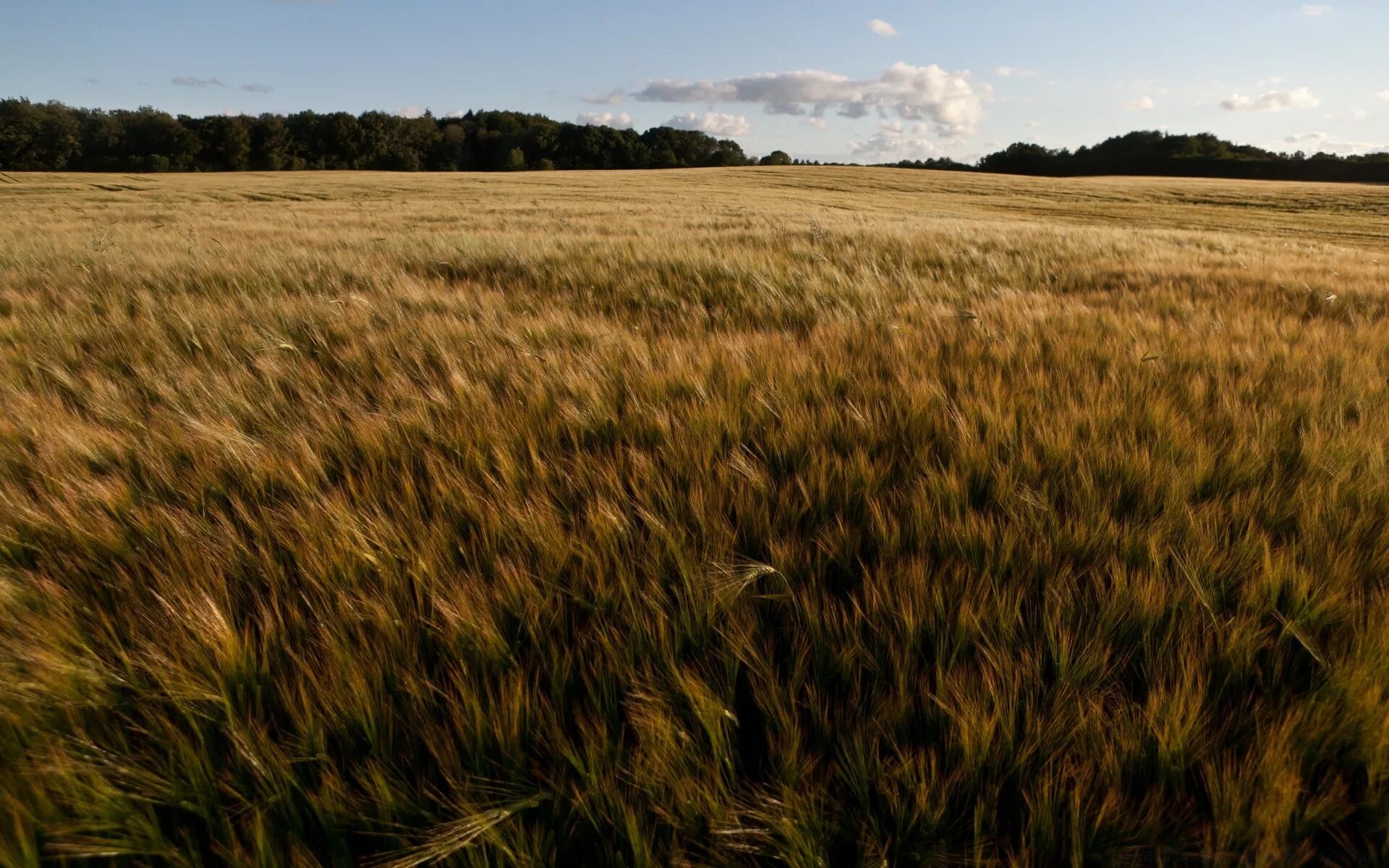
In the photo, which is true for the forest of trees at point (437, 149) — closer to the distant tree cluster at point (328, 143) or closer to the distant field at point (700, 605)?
the distant tree cluster at point (328, 143)

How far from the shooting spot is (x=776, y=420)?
1646mm

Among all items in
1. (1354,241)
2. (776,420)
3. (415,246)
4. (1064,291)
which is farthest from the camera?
(1354,241)

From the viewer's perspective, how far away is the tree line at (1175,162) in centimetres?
5522

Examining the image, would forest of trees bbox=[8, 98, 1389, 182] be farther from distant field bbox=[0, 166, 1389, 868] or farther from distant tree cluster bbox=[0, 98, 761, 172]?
distant field bbox=[0, 166, 1389, 868]

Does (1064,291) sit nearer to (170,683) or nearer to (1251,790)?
(1251,790)

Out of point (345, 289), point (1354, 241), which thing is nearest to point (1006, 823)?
point (345, 289)

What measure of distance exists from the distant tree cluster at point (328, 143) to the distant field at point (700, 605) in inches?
3011

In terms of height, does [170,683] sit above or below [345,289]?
below

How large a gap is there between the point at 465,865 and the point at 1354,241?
27713 mm

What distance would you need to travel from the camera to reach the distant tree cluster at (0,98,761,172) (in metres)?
61.8

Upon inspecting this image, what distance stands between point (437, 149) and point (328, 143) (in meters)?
11.5

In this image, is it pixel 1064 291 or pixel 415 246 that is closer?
pixel 1064 291

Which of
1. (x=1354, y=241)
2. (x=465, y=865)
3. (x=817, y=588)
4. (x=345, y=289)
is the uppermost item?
(x=1354, y=241)

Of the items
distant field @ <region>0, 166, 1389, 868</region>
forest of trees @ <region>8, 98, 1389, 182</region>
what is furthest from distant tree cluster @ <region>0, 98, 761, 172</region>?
distant field @ <region>0, 166, 1389, 868</region>
